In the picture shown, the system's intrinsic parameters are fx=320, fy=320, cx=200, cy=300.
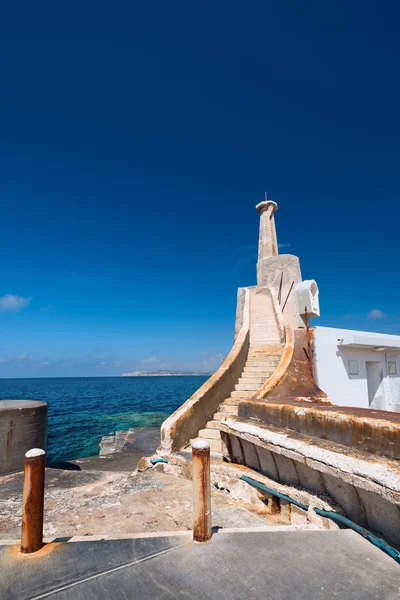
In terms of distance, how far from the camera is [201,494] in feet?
8.91

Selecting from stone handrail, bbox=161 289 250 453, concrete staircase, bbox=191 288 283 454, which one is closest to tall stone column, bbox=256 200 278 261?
concrete staircase, bbox=191 288 283 454

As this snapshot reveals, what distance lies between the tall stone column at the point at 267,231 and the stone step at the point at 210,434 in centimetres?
2003

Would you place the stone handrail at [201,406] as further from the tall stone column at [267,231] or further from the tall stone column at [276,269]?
the tall stone column at [267,231]

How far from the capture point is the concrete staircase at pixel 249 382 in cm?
709

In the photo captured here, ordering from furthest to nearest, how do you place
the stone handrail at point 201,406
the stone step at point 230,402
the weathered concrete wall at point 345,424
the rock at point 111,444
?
1. the rock at point 111,444
2. the stone step at point 230,402
3. the stone handrail at point 201,406
4. the weathered concrete wall at point 345,424

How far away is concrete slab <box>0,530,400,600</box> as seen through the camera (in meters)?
2.07

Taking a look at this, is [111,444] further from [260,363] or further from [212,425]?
[212,425]

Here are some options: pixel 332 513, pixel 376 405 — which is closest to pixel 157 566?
pixel 332 513

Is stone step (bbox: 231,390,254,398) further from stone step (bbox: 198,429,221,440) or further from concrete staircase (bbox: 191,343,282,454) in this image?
stone step (bbox: 198,429,221,440)

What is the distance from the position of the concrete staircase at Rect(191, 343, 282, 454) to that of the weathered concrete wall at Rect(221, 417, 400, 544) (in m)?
2.41

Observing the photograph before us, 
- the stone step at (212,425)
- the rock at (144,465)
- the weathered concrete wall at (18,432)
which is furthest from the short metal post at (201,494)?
the weathered concrete wall at (18,432)

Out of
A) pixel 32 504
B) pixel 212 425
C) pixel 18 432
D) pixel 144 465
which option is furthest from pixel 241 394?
pixel 32 504

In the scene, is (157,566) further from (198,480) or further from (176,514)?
(176,514)

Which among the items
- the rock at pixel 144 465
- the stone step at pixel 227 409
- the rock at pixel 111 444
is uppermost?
the stone step at pixel 227 409
